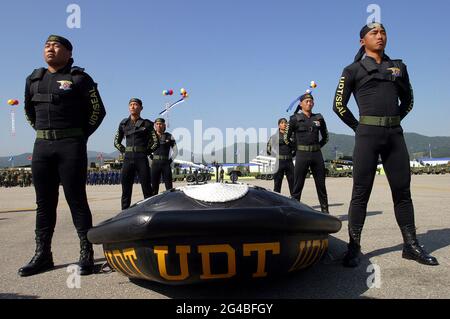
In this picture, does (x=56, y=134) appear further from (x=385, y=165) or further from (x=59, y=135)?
(x=385, y=165)

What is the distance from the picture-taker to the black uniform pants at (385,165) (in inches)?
128

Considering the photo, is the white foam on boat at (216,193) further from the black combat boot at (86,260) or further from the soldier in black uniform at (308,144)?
the soldier in black uniform at (308,144)

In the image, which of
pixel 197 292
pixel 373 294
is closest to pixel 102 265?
pixel 197 292

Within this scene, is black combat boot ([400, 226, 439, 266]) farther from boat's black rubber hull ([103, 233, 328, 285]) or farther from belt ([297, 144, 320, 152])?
belt ([297, 144, 320, 152])

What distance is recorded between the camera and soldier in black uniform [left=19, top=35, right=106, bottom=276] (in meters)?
3.17

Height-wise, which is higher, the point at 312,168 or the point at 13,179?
the point at 312,168

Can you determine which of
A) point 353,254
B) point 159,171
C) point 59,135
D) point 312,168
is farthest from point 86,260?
point 159,171

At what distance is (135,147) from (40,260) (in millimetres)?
3146

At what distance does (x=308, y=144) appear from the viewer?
5.89m

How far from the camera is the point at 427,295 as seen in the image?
87.4 inches

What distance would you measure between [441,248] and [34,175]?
3.81m

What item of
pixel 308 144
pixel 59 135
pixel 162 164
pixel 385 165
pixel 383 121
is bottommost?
pixel 162 164

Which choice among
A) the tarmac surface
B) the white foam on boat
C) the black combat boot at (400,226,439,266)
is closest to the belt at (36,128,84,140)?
the tarmac surface

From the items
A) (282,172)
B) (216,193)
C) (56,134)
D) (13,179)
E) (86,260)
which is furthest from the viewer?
(13,179)
